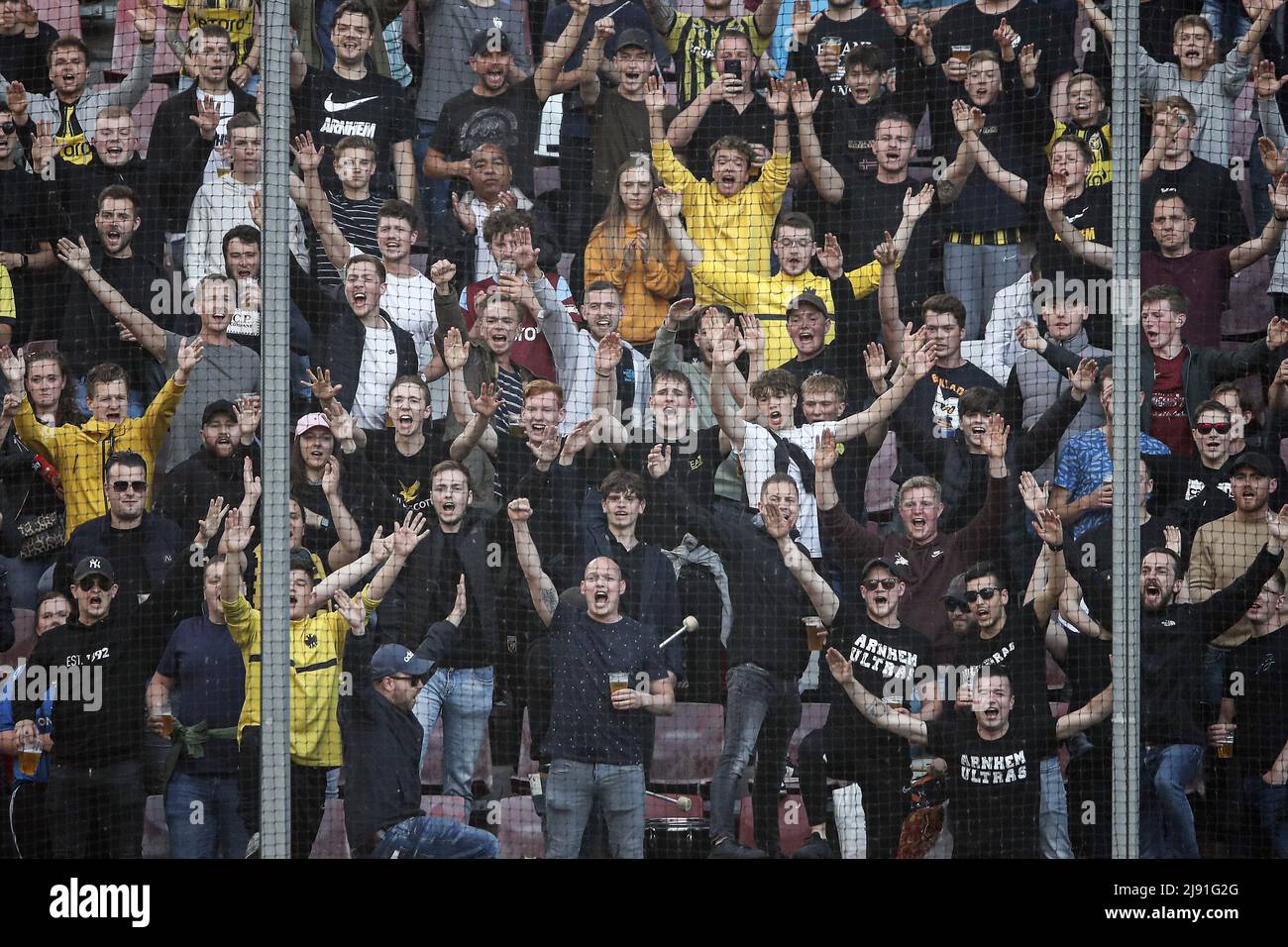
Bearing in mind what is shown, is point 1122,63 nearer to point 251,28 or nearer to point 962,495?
point 962,495

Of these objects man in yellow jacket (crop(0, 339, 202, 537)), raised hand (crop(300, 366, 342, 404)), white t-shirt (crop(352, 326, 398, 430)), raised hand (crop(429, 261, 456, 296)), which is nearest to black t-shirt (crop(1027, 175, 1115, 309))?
raised hand (crop(429, 261, 456, 296))

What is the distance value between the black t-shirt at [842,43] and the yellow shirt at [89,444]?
9.25 ft

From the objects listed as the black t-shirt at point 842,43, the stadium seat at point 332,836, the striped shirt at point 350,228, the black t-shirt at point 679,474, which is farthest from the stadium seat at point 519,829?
the black t-shirt at point 842,43

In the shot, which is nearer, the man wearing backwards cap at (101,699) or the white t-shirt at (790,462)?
the man wearing backwards cap at (101,699)

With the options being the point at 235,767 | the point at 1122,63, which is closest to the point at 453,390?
the point at 235,767

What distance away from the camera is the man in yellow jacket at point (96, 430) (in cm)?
636

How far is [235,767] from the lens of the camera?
6105mm

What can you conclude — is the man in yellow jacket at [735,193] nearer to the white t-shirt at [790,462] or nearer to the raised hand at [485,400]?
the white t-shirt at [790,462]

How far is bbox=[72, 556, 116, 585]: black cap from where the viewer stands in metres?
6.32

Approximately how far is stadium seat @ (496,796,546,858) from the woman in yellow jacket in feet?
6.06

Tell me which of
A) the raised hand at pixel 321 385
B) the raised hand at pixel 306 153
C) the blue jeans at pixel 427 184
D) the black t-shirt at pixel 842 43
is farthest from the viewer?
the black t-shirt at pixel 842 43

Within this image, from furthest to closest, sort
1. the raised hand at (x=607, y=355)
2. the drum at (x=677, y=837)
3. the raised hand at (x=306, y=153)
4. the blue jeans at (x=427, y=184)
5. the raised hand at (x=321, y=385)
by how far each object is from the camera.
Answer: the blue jeans at (x=427, y=184) → the raised hand at (x=607, y=355) → the raised hand at (x=306, y=153) → the raised hand at (x=321, y=385) → the drum at (x=677, y=837)

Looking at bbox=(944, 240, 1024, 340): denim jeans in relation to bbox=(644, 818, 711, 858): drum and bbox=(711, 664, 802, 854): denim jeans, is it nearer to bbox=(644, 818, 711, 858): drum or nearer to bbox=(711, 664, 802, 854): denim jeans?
bbox=(711, 664, 802, 854): denim jeans
